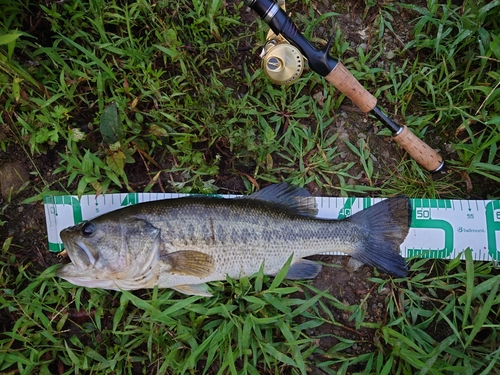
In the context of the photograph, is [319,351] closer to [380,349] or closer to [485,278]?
[380,349]

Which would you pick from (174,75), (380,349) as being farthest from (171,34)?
(380,349)

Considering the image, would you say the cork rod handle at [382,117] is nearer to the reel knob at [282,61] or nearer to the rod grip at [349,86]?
the rod grip at [349,86]

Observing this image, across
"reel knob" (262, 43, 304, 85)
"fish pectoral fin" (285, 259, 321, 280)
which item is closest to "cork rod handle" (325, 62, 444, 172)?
"reel knob" (262, 43, 304, 85)

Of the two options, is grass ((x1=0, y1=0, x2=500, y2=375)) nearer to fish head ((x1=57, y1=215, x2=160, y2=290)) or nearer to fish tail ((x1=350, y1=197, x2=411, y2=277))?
fish tail ((x1=350, y1=197, x2=411, y2=277))

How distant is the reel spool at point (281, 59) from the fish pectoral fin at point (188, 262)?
1.69m

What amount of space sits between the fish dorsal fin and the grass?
0.65 feet

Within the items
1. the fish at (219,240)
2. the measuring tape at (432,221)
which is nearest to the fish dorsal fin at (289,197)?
the fish at (219,240)

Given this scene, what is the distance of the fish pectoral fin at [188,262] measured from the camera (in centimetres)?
287

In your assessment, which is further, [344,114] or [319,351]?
[344,114]

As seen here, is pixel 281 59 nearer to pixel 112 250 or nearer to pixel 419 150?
pixel 419 150

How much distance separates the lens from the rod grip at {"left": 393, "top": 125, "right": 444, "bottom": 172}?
10.7 ft

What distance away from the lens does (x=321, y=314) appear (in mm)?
3334

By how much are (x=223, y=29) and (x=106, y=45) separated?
114 cm

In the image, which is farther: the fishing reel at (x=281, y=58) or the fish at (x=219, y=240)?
the fishing reel at (x=281, y=58)
